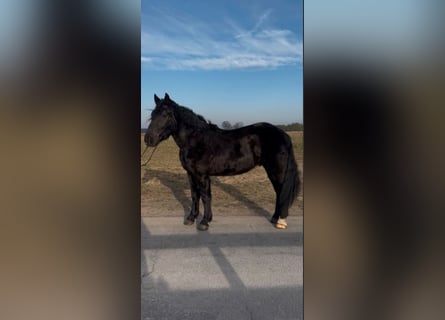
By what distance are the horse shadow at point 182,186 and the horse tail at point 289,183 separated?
1.09m

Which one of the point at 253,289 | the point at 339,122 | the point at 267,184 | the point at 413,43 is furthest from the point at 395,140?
the point at 267,184

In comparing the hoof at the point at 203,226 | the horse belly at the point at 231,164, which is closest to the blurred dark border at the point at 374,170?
the hoof at the point at 203,226

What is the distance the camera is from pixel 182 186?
6.44 metres

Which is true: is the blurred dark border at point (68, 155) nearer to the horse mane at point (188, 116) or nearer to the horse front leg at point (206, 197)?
the horse front leg at point (206, 197)

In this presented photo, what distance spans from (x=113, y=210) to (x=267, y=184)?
18.3 ft

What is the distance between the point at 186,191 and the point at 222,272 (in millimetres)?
3462

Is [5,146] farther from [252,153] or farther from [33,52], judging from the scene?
[252,153]

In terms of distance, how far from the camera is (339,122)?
3.63 ft

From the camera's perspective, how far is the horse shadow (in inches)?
228

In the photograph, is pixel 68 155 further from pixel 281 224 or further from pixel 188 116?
pixel 281 224

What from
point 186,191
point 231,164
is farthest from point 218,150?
point 186,191

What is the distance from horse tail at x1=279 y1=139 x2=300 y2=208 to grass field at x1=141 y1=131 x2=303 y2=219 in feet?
1.41

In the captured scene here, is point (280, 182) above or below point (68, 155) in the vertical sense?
below

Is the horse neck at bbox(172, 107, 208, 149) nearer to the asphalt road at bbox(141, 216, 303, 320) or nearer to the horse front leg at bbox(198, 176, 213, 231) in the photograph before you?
the horse front leg at bbox(198, 176, 213, 231)
